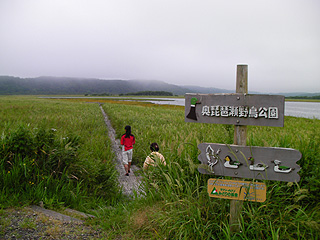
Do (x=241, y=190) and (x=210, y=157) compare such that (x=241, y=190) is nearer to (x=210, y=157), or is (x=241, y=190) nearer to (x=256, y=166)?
(x=256, y=166)

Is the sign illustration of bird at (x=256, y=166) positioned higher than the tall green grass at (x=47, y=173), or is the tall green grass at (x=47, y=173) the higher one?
the sign illustration of bird at (x=256, y=166)

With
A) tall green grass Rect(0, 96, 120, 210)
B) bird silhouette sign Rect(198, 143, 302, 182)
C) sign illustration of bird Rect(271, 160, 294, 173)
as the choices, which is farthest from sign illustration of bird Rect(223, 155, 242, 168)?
tall green grass Rect(0, 96, 120, 210)

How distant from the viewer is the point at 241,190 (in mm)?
2822

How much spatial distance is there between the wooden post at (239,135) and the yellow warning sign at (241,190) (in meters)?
0.12

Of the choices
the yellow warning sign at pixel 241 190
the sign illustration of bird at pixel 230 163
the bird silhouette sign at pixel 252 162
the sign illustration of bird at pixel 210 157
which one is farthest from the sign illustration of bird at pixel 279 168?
the sign illustration of bird at pixel 210 157

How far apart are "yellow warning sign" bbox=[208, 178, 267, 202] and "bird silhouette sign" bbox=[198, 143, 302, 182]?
12 cm

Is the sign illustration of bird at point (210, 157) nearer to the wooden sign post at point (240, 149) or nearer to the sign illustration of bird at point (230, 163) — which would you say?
the wooden sign post at point (240, 149)

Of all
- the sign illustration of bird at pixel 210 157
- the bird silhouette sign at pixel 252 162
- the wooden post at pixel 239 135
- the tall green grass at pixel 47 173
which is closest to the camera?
the bird silhouette sign at pixel 252 162

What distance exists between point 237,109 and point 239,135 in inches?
13.4

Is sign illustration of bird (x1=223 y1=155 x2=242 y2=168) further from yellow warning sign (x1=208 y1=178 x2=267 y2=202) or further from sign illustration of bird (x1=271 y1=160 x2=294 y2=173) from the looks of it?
sign illustration of bird (x1=271 y1=160 x2=294 y2=173)

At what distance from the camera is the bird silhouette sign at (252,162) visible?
2748 mm

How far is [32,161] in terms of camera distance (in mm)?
A: 4738

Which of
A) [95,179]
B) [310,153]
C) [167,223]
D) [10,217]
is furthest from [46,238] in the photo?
[310,153]

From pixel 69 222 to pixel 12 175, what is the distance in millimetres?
1665
